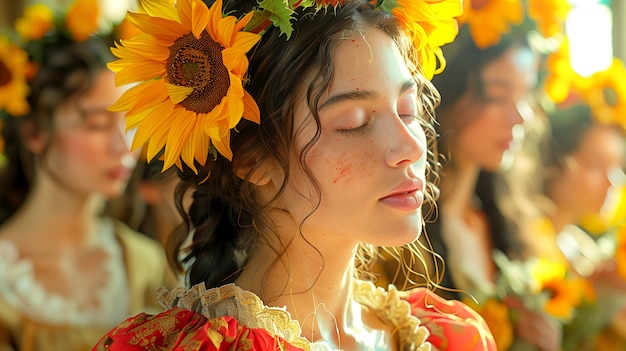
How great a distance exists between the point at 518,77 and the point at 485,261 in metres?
0.47

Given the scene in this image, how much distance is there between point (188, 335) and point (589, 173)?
6.01 ft

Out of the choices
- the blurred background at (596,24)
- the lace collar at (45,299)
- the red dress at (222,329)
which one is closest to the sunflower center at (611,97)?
the blurred background at (596,24)

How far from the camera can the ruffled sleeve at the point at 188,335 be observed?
0.99 m

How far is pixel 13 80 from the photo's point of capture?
2.29 m

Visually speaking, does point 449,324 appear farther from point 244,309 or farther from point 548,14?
point 548,14

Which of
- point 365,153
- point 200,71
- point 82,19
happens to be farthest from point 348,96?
point 82,19

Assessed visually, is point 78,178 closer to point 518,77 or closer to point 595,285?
point 518,77

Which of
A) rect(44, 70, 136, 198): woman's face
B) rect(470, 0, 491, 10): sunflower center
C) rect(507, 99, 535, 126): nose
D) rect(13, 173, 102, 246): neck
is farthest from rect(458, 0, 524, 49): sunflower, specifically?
rect(13, 173, 102, 246): neck

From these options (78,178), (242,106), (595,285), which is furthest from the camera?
(595,285)

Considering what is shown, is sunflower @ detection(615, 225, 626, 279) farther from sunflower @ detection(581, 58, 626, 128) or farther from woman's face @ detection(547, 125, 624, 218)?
sunflower @ detection(581, 58, 626, 128)

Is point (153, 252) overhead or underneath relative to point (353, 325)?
underneath

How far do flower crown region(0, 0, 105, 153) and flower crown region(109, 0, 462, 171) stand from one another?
131 centimetres

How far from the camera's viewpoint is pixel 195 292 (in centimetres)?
106

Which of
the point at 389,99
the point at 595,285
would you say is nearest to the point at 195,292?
the point at 389,99
